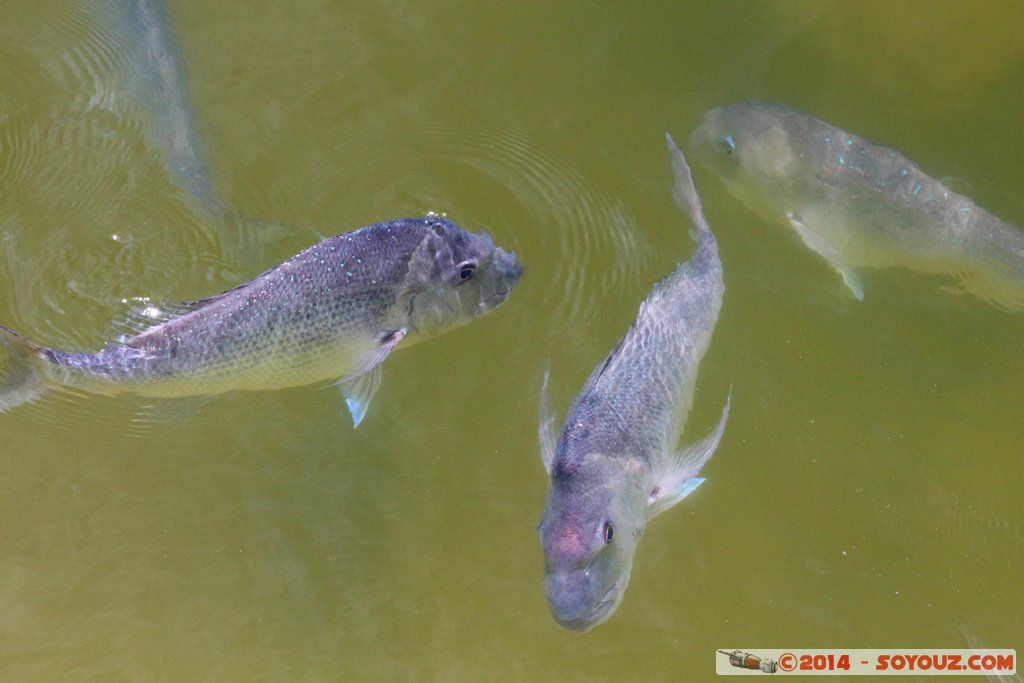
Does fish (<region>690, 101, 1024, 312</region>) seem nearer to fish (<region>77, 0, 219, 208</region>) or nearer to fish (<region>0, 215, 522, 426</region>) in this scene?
fish (<region>0, 215, 522, 426</region>)

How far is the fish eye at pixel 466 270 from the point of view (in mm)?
3734

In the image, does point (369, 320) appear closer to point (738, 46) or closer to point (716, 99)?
point (716, 99)

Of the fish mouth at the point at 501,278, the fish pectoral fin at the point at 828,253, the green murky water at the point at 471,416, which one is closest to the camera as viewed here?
the fish mouth at the point at 501,278

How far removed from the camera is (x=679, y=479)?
3.46 metres

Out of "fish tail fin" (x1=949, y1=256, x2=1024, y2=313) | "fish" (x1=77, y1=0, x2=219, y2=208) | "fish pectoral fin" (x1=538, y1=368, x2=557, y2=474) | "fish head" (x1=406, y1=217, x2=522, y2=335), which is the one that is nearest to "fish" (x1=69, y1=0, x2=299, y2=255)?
"fish" (x1=77, y1=0, x2=219, y2=208)

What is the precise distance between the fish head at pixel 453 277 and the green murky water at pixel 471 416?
78cm

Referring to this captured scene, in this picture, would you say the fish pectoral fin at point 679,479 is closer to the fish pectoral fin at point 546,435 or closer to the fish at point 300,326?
the fish pectoral fin at point 546,435

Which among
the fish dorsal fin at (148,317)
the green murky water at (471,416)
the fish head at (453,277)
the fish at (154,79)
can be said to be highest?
the fish at (154,79)

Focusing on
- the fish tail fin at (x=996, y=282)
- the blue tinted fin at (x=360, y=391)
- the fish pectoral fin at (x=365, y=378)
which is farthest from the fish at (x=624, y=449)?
the fish tail fin at (x=996, y=282)

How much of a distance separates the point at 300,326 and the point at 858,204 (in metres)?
3.20

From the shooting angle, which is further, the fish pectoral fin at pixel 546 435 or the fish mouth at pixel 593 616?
the fish pectoral fin at pixel 546 435

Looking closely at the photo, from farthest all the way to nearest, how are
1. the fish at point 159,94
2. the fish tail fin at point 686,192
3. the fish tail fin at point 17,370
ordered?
the fish at point 159,94
the fish tail fin at point 686,192
the fish tail fin at point 17,370

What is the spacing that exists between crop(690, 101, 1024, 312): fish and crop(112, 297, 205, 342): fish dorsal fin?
10.4 ft

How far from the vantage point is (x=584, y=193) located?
505 centimetres
